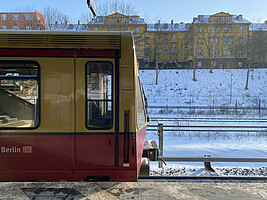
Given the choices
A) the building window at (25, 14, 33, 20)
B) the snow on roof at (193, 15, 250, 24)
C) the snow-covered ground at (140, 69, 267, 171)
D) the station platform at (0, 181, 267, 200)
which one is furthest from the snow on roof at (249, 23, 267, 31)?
the station platform at (0, 181, 267, 200)

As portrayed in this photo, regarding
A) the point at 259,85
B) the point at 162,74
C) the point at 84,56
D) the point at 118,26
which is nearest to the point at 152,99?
the point at 118,26

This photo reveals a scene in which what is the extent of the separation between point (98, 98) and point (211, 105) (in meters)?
22.9

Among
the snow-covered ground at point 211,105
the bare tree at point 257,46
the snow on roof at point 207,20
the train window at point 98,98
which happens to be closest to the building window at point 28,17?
the snow-covered ground at point 211,105

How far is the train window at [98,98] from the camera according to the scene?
13.3ft

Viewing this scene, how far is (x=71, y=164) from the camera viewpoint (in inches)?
159

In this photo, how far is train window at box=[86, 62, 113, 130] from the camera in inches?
160

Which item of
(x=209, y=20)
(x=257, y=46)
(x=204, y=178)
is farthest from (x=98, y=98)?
(x=209, y=20)

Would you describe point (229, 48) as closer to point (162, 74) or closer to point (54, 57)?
point (162, 74)

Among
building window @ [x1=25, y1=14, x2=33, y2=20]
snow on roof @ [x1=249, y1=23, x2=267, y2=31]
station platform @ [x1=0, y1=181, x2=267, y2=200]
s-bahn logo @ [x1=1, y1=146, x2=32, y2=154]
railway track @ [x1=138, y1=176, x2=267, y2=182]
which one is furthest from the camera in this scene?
snow on roof @ [x1=249, y1=23, x2=267, y2=31]

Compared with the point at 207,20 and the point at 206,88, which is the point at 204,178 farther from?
the point at 207,20

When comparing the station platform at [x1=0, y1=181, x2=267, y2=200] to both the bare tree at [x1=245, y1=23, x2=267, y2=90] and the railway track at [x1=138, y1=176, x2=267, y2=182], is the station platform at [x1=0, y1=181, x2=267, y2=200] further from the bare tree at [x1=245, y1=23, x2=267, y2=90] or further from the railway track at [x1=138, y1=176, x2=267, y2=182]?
the bare tree at [x1=245, y1=23, x2=267, y2=90]

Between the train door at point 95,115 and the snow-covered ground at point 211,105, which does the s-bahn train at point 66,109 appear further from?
the snow-covered ground at point 211,105

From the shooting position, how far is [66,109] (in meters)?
4.02

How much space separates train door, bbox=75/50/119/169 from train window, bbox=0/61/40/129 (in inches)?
31.8
